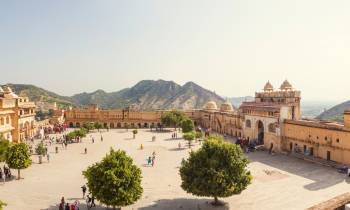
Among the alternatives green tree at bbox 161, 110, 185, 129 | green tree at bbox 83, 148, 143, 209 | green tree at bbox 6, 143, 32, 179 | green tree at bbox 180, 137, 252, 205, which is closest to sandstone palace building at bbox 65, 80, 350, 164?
green tree at bbox 161, 110, 185, 129

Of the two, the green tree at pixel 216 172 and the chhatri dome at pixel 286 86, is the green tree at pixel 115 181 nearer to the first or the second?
the green tree at pixel 216 172

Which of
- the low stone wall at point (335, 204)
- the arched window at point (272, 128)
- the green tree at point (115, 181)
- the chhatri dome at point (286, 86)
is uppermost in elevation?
the chhatri dome at point (286, 86)

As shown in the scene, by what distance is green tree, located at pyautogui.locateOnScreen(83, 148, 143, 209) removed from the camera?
18031 mm

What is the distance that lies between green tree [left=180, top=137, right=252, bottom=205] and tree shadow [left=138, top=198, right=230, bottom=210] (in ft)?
2.32

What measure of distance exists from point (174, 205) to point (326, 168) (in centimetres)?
1808

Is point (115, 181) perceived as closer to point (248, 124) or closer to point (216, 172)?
point (216, 172)

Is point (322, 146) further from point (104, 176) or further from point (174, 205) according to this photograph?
point (104, 176)

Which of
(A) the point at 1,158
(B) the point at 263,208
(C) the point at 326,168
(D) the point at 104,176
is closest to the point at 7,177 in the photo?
(A) the point at 1,158

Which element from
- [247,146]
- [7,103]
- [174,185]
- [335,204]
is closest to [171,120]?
[247,146]

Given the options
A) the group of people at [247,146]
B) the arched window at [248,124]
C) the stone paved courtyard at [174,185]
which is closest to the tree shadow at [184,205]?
the stone paved courtyard at [174,185]

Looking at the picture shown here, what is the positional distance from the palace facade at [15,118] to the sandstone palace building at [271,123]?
17825 mm

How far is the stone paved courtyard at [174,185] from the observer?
2152cm

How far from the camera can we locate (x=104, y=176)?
18.2 m

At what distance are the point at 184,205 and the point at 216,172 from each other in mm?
3883
